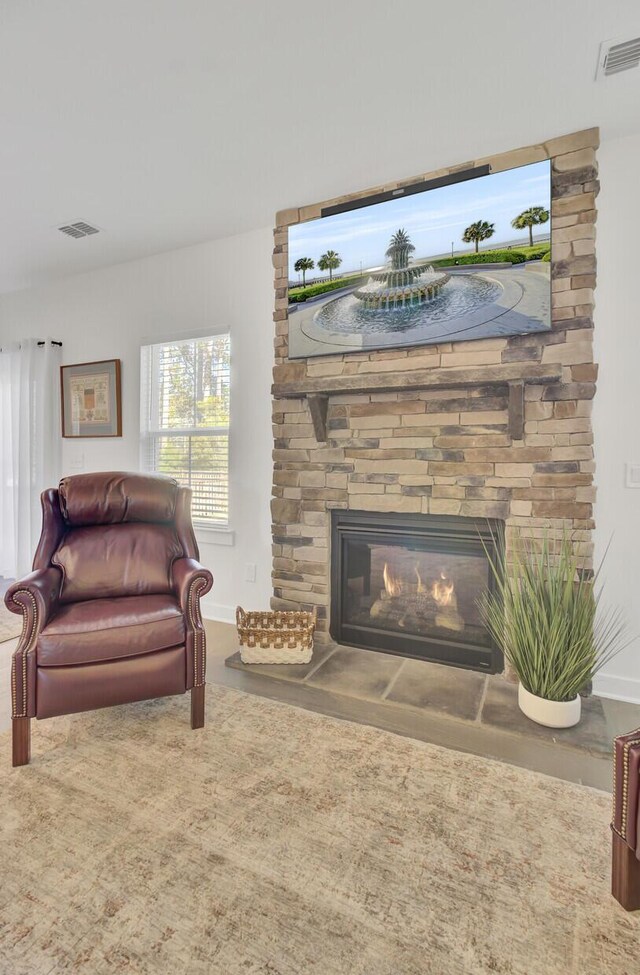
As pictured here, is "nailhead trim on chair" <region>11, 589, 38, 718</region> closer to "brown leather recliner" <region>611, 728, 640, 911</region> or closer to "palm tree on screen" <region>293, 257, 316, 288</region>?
"brown leather recliner" <region>611, 728, 640, 911</region>

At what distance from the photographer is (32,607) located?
6.22ft

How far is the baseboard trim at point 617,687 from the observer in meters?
2.33

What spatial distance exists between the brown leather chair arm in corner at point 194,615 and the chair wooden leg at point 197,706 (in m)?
0.03

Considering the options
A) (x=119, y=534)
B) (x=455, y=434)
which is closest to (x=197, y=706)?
(x=119, y=534)

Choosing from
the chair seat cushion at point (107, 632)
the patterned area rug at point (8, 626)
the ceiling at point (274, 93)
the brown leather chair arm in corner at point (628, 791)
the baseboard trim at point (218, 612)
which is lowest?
the patterned area rug at point (8, 626)

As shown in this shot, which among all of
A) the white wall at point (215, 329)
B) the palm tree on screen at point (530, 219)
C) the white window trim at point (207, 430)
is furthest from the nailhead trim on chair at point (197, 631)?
the palm tree on screen at point (530, 219)

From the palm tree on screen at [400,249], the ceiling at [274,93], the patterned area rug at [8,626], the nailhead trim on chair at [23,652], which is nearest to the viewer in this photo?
the ceiling at [274,93]

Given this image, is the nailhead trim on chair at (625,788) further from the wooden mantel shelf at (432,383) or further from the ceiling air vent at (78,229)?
the ceiling air vent at (78,229)

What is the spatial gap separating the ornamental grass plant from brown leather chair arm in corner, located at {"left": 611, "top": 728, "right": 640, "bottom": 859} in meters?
0.78

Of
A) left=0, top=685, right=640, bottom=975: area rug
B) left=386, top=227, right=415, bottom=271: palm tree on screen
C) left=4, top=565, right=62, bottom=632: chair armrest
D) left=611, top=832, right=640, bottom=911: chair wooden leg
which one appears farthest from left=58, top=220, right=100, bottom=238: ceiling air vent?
left=611, top=832, right=640, bottom=911: chair wooden leg

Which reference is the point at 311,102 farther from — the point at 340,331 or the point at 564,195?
the point at 564,195

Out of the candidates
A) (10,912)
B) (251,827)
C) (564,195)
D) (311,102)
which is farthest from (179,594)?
(564,195)

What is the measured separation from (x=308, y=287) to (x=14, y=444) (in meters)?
3.21

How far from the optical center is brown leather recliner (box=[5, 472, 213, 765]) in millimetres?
1857
